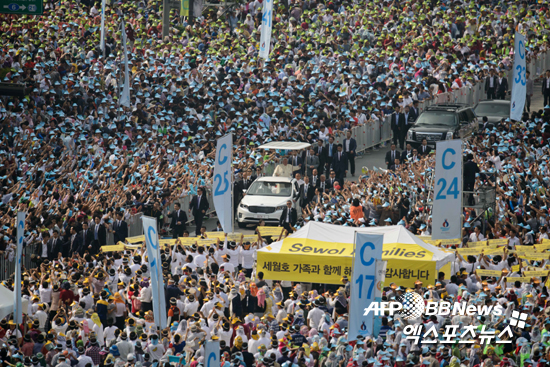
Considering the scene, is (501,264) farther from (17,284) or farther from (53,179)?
(53,179)

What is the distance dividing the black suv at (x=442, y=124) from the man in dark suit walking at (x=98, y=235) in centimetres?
1002

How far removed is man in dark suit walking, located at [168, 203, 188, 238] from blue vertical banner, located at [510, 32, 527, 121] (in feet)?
27.9

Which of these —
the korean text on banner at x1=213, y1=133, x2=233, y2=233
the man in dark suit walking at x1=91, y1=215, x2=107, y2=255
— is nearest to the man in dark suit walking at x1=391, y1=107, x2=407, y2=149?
the man in dark suit walking at x1=91, y1=215, x2=107, y2=255

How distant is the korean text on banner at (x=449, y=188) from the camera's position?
17609 millimetres

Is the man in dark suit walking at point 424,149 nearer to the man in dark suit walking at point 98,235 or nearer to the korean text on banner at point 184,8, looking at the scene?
the man in dark suit walking at point 98,235

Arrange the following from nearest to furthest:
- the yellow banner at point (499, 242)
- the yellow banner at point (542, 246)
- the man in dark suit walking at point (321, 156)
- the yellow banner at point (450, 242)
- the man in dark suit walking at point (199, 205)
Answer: the yellow banner at point (542, 246) → the yellow banner at point (450, 242) → the yellow banner at point (499, 242) → the man in dark suit walking at point (199, 205) → the man in dark suit walking at point (321, 156)

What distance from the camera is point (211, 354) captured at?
11.8 metres

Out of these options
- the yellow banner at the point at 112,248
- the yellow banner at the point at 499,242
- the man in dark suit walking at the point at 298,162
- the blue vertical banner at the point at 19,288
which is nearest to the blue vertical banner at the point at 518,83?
the yellow banner at the point at 499,242

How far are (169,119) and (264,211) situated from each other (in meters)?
6.68

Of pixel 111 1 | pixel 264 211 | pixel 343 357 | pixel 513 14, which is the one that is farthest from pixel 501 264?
pixel 111 1

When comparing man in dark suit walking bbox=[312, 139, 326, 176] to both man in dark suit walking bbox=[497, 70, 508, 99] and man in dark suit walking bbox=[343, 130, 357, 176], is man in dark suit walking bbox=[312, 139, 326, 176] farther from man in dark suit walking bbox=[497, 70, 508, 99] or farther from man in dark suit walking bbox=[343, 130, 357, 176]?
man in dark suit walking bbox=[497, 70, 508, 99]

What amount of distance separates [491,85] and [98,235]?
1567 cm

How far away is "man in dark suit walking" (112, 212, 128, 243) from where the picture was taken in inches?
885

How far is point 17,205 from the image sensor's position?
2231 centimetres
